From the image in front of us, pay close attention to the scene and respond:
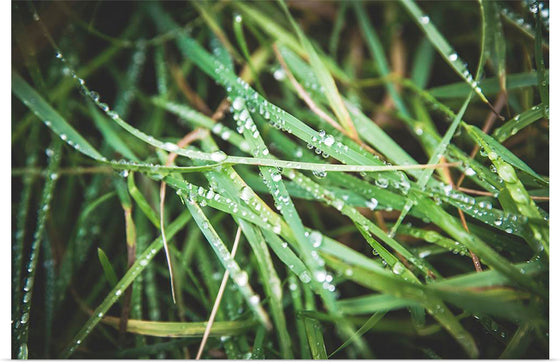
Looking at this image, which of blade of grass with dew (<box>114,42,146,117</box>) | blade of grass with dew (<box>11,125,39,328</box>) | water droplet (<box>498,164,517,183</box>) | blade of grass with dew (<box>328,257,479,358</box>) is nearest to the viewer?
blade of grass with dew (<box>328,257,479,358</box>)

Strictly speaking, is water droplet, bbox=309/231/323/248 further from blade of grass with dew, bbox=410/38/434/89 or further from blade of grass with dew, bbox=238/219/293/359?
blade of grass with dew, bbox=410/38/434/89

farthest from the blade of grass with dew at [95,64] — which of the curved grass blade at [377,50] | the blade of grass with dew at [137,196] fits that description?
the curved grass blade at [377,50]

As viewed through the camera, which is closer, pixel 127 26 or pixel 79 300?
pixel 79 300

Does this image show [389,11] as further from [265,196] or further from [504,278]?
[504,278]

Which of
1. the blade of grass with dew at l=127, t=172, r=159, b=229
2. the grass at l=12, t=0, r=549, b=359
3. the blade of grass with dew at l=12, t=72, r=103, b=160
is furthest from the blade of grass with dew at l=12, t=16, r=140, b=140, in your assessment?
the blade of grass with dew at l=127, t=172, r=159, b=229

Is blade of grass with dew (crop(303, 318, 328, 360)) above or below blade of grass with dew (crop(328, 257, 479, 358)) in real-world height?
below

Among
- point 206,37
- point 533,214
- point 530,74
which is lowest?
point 533,214
